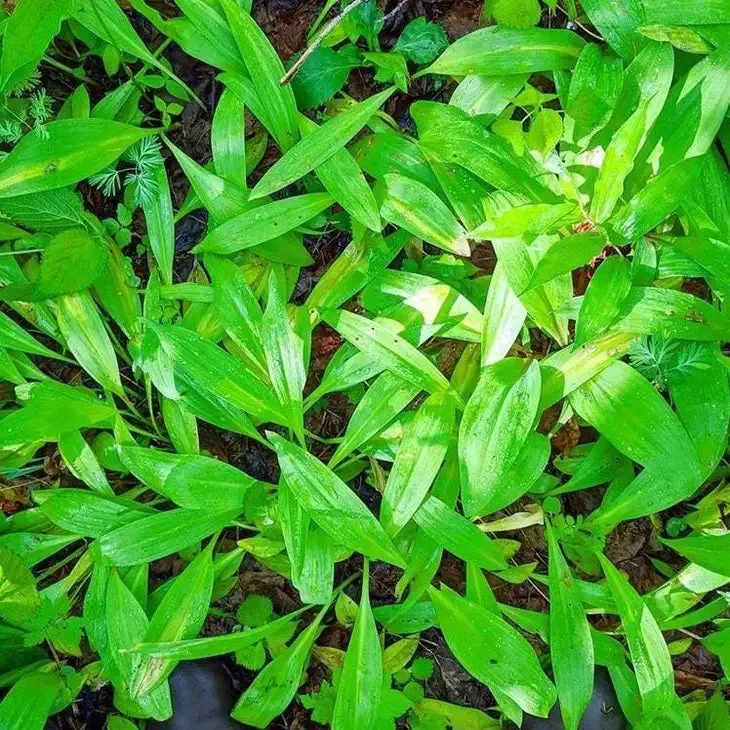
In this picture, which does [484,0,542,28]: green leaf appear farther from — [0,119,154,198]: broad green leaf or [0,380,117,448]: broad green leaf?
[0,380,117,448]: broad green leaf

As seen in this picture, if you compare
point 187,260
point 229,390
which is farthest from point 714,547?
point 187,260

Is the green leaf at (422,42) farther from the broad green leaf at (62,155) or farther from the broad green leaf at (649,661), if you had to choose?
the broad green leaf at (649,661)

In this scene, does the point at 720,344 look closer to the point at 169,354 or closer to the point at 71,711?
the point at 169,354

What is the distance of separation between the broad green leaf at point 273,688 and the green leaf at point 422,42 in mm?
1477

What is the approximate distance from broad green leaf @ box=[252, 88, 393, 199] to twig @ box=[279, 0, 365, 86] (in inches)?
5.6

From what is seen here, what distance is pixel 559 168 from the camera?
1.63 meters

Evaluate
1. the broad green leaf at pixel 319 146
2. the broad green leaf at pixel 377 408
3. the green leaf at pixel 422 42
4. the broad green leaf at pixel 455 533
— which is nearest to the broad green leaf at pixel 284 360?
the broad green leaf at pixel 377 408

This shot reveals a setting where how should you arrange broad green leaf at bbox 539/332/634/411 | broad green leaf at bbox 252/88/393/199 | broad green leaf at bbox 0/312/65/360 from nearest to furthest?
broad green leaf at bbox 539/332/634/411
broad green leaf at bbox 252/88/393/199
broad green leaf at bbox 0/312/65/360

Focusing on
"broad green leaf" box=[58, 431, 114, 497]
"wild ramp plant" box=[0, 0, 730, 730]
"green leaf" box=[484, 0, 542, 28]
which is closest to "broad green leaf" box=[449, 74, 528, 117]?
"wild ramp plant" box=[0, 0, 730, 730]

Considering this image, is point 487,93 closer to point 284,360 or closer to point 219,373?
point 284,360

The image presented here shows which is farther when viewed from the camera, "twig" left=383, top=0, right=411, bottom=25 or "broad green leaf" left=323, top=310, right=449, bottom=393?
"twig" left=383, top=0, right=411, bottom=25

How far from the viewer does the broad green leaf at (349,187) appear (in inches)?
65.5

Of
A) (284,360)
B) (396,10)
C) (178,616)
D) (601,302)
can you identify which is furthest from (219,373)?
(396,10)

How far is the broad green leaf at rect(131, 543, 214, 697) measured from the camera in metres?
1.66
